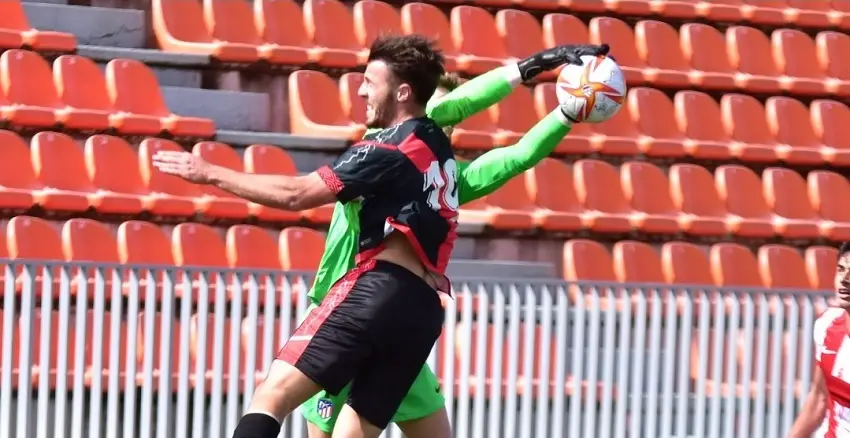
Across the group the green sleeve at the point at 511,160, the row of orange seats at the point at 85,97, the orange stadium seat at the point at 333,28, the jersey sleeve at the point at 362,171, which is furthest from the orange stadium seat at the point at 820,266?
the jersey sleeve at the point at 362,171

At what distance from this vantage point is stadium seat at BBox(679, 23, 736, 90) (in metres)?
10.9

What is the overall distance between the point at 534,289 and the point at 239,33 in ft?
12.0

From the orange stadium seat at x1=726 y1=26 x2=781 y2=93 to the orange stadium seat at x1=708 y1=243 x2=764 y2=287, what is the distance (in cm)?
187

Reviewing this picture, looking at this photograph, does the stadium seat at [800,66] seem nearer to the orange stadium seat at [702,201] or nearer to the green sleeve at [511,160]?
the orange stadium seat at [702,201]

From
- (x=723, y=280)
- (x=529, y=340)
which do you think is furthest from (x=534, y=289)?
(x=723, y=280)

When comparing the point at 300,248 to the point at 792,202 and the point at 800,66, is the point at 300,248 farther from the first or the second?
the point at 800,66

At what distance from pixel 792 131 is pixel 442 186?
7.32 meters

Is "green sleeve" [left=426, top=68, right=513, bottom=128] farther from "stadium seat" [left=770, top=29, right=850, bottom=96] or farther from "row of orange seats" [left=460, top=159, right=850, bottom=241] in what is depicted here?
"stadium seat" [left=770, top=29, right=850, bottom=96]

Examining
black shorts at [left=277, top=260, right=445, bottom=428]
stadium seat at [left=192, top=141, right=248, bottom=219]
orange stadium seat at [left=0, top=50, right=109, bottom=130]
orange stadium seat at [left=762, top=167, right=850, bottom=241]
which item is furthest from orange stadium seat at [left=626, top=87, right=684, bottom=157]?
black shorts at [left=277, top=260, right=445, bottom=428]

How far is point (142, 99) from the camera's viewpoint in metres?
8.93

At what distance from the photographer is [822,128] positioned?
1096 cm

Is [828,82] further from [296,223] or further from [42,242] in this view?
[42,242]

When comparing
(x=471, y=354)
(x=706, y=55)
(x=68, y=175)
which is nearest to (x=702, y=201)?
(x=706, y=55)

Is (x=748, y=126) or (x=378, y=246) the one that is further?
(x=748, y=126)
